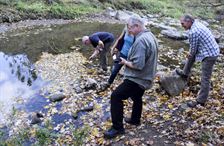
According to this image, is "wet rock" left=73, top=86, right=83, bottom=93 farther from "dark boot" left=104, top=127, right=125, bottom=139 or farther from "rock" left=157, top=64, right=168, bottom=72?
"dark boot" left=104, top=127, right=125, bottom=139

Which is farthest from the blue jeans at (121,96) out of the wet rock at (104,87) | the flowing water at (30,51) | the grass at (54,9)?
the grass at (54,9)

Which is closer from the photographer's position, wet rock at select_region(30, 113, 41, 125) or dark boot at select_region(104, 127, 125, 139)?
dark boot at select_region(104, 127, 125, 139)

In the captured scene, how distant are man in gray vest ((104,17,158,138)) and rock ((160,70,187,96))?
8.43 feet

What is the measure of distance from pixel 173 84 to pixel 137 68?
3446 mm

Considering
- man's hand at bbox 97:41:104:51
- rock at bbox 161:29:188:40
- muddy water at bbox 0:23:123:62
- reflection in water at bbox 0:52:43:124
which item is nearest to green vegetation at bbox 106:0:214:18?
muddy water at bbox 0:23:123:62

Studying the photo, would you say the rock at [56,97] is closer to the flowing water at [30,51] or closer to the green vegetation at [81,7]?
the flowing water at [30,51]

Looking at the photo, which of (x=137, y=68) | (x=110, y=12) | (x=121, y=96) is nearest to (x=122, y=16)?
(x=110, y=12)

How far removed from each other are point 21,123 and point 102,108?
2276mm

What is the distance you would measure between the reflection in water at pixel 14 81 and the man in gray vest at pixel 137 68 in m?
3.76

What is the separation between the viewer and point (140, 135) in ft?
26.4

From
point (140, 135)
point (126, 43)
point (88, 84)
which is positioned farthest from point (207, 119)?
point (88, 84)

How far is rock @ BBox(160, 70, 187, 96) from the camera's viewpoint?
10273 mm

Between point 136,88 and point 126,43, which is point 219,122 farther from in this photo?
point 126,43

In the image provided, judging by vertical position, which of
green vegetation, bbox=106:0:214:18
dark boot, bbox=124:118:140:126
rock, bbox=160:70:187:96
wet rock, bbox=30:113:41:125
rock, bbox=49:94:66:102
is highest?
rock, bbox=160:70:187:96
